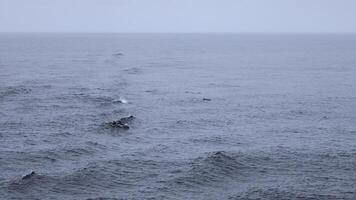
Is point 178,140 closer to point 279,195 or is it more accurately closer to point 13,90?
point 279,195

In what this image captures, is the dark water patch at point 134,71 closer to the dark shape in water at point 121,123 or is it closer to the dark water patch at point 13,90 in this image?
the dark water patch at point 13,90

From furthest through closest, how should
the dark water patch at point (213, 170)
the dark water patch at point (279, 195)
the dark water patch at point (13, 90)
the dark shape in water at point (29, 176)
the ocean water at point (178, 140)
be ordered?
the dark water patch at point (13, 90) → the dark water patch at point (213, 170) → the dark shape in water at point (29, 176) → the ocean water at point (178, 140) → the dark water patch at point (279, 195)

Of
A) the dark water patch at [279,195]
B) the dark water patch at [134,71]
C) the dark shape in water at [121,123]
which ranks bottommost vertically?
the dark water patch at [279,195]

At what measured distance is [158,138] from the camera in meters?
63.2

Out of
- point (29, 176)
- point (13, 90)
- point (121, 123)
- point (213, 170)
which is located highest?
point (13, 90)

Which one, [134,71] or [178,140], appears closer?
[178,140]

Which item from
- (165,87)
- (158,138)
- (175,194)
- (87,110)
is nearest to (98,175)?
(175,194)

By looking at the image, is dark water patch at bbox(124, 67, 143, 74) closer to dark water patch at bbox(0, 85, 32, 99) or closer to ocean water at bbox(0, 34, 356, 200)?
ocean water at bbox(0, 34, 356, 200)

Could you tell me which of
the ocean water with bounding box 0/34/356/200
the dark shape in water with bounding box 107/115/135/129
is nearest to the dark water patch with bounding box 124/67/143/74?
the ocean water with bounding box 0/34/356/200

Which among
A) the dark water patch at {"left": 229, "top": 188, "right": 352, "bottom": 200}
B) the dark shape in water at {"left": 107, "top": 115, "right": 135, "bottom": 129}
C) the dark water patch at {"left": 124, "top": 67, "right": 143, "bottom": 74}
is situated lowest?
the dark water patch at {"left": 229, "top": 188, "right": 352, "bottom": 200}

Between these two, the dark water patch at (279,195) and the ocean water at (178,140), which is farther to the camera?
the ocean water at (178,140)

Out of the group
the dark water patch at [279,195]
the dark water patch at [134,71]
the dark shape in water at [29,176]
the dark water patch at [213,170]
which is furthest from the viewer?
the dark water patch at [134,71]

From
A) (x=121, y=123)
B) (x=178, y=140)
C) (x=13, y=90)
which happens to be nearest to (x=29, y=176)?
A: (x=178, y=140)

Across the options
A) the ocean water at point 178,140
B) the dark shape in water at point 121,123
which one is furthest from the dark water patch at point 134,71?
the dark shape in water at point 121,123
